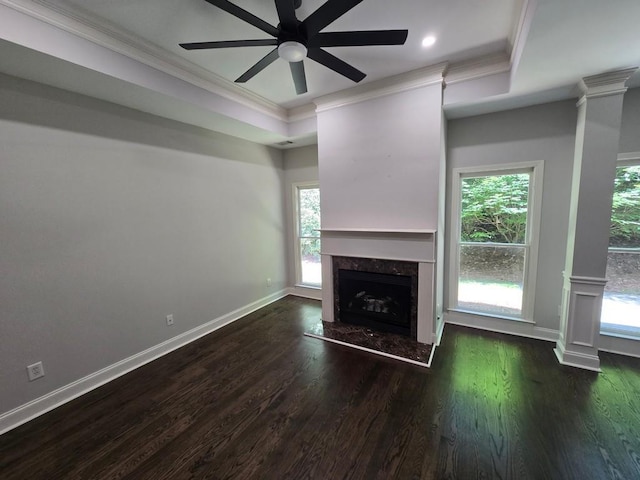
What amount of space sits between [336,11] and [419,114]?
165 cm

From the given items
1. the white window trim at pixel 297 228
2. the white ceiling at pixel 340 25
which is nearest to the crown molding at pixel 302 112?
the white ceiling at pixel 340 25

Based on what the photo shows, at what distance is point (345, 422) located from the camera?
6.40ft

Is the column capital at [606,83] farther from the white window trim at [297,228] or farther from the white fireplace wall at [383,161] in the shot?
the white window trim at [297,228]

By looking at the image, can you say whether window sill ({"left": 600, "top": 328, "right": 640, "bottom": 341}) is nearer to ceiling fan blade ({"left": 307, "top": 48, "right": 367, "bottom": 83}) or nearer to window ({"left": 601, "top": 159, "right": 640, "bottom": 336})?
window ({"left": 601, "top": 159, "right": 640, "bottom": 336})

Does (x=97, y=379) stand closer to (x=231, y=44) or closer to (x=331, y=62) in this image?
(x=231, y=44)

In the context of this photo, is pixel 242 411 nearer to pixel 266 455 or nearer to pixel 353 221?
pixel 266 455

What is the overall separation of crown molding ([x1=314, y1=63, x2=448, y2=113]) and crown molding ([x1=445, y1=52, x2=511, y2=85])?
12 centimetres

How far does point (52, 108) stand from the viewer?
2125 millimetres

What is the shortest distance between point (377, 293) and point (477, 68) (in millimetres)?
2617

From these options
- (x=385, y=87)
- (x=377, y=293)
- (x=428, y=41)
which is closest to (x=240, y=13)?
(x=428, y=41)

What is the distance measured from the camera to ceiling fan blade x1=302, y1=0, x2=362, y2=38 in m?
1.36

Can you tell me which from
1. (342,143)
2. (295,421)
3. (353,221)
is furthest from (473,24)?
(295,421)

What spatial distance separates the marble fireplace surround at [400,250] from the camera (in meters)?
2.85

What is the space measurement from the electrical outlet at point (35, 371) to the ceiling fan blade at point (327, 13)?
3.20m
